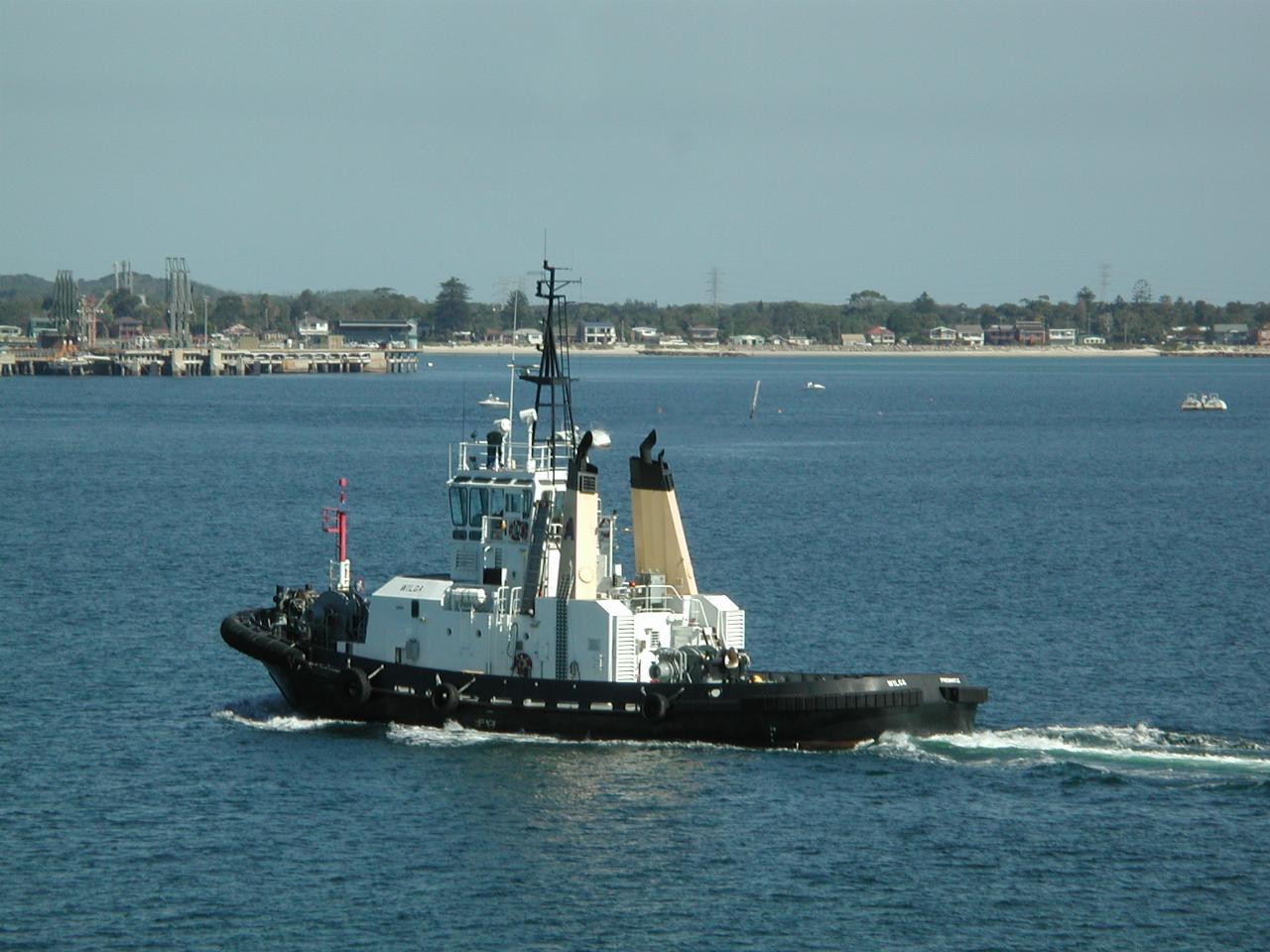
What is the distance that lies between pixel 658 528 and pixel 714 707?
5008 mm

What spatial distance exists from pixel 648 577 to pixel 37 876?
47.6ft

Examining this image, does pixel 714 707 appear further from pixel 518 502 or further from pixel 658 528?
pixel 518 502

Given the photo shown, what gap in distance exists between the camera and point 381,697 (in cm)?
4191

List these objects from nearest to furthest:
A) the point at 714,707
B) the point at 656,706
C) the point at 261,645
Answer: the point at 656,706 → the point at 714,707 → the point at 261,645

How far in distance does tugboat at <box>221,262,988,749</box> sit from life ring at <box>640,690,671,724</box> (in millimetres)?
39

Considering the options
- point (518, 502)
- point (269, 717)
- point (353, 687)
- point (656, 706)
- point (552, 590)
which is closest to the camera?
point (656, 706)

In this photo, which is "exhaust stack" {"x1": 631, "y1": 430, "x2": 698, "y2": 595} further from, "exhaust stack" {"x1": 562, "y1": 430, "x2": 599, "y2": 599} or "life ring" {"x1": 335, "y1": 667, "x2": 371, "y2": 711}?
"life ring" {"x1": 335, "y1": 667, "x2": 371, "y2": 711}

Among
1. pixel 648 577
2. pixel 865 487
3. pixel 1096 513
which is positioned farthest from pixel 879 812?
pixel 865 487

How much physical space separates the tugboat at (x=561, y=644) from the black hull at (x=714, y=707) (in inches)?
1.1

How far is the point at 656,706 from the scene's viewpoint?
3938cm

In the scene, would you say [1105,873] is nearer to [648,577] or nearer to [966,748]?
[966,748]

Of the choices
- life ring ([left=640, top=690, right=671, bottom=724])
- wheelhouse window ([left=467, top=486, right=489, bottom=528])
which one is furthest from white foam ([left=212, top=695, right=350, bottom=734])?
life ring ([left=640, top=690, right=671, bottom=724])

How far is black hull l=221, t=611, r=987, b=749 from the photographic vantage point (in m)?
39.1

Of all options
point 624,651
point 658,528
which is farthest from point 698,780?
point 658,528
